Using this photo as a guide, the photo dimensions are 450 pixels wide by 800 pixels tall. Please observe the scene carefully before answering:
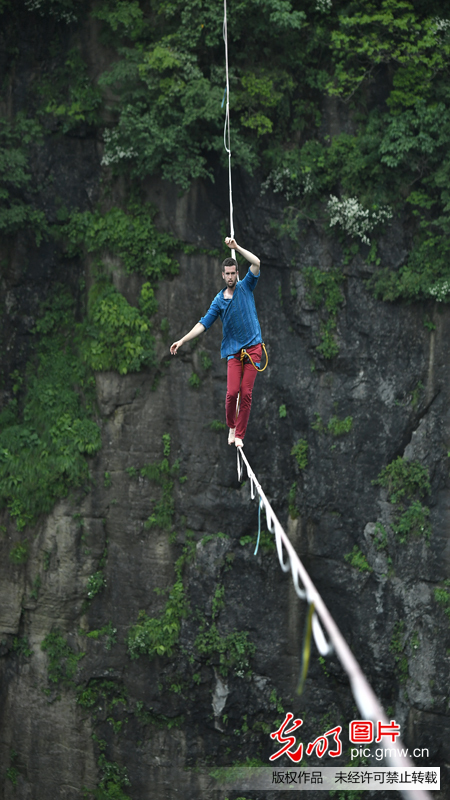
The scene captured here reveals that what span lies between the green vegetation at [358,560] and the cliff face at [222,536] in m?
0.05

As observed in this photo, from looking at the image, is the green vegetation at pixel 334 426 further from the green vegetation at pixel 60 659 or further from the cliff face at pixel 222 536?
the green vegetation at pixel 60 659

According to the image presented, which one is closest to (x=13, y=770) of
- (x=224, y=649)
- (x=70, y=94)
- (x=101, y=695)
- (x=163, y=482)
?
(x=101, y=695)

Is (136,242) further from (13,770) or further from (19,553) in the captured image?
(13,770)

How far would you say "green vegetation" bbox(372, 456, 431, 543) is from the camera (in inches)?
455

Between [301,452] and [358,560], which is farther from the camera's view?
[301,452]

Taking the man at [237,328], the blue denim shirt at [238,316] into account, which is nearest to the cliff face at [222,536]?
the man at [237,328]

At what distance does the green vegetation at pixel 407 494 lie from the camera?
1156cm

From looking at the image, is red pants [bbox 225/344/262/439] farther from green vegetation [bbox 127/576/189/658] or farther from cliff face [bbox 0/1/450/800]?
green vegetation [bbox 127/576/189/658]

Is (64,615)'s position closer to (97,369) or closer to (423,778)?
(97,369)

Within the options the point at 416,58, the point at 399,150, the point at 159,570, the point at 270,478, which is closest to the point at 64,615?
the point at 159,570

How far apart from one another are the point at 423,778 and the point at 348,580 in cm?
323

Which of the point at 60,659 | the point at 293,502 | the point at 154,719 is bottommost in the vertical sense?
the point at 154,719

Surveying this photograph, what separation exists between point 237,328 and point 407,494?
595 centimetres

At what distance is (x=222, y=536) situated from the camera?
38.7ft
